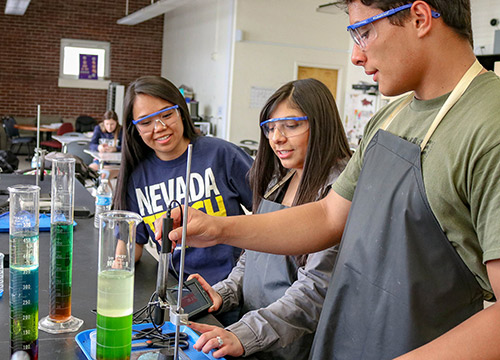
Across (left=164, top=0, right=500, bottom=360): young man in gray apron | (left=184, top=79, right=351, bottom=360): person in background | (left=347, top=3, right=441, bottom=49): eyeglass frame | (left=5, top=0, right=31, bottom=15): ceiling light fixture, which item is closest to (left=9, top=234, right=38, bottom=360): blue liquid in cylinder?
(left=164, top=0, right=500, bottom=360): young man in gray apron

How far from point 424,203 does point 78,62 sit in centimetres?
1217

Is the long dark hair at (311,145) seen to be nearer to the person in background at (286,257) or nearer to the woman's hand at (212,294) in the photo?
the person in background at (286,257)

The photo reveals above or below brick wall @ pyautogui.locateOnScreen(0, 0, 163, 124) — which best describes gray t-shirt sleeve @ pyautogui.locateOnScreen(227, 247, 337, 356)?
below

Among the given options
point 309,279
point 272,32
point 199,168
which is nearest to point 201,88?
point 272,32

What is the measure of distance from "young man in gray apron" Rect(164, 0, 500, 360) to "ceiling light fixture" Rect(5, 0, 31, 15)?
30.4ft

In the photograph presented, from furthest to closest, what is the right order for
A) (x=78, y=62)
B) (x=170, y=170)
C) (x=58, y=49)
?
1. (x=78, y=62)
2. (x=58, y=49)
3. (x=170, y=170)

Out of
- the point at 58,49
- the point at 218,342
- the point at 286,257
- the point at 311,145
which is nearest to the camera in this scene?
the point at 218,342

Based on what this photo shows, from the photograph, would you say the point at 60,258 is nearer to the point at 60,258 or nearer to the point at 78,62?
the point at 60,258

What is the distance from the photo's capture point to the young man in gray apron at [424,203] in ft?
3.18

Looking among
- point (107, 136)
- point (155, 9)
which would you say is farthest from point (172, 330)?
point (155, 9)

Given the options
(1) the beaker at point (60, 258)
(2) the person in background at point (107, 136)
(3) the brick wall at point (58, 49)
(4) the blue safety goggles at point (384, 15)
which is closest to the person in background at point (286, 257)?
(1) the beaker at point (60, 258)

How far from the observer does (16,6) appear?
995 centimetres

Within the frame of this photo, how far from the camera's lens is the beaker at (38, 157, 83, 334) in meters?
1.37

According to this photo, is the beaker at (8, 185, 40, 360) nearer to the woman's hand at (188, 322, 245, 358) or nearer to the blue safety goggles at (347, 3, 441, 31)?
the woman's hand at (188, 322, 245, 358)
